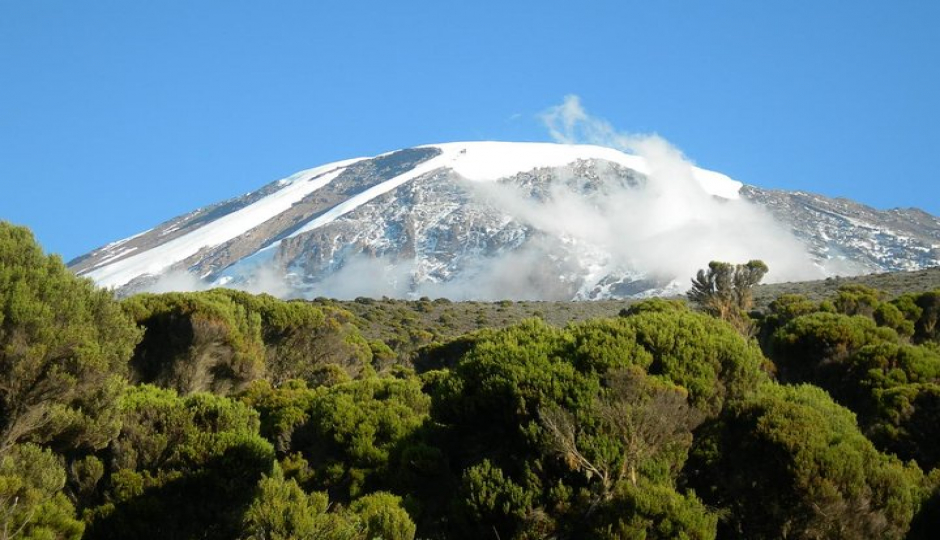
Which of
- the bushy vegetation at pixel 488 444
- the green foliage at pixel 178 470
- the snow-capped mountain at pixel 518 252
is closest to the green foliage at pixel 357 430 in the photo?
the bushy vegetation at pixel 488 444

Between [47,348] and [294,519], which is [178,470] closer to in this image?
[47,348]

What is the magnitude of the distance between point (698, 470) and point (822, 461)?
2217 millimetres

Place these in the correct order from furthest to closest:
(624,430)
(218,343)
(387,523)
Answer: (218,343), (624,430), (387,523)

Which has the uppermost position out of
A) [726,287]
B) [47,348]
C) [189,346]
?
[47,348]

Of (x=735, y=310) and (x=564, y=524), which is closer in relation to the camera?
(x=564, y=524)

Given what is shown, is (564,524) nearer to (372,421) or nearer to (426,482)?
(426,482)

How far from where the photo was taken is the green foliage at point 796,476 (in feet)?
37.5

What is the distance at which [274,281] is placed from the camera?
539 ft

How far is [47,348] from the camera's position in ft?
45.9

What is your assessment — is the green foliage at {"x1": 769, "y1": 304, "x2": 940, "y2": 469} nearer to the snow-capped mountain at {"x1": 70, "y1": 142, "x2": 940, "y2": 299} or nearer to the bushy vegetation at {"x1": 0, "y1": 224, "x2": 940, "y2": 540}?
the bushy vegetation at {"x1": 0, "y1": 224, "x2": 940, "y2": 540}

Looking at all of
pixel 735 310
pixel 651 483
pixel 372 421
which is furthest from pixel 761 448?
pixel 735 310

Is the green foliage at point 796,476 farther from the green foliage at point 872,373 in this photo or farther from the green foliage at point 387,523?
the green foliage at point 387,523

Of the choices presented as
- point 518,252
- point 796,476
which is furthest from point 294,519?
point 518,252

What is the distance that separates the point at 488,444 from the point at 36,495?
22.0 ft
